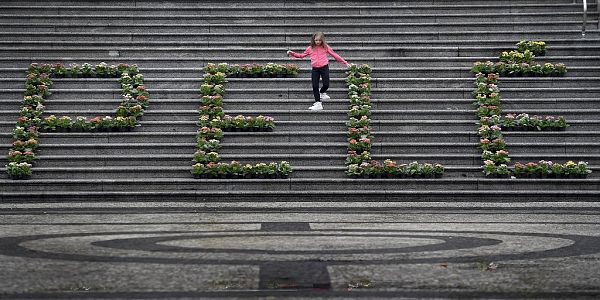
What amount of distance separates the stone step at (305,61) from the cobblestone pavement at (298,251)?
20.3ft

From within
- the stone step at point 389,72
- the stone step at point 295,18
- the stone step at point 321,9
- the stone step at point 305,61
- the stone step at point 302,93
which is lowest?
the stone step at point 302,93

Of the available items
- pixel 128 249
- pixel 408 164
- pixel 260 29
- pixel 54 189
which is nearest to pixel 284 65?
pixel 260 29

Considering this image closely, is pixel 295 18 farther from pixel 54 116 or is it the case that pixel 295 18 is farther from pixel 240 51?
pixel 54 116

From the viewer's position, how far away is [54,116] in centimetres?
2219

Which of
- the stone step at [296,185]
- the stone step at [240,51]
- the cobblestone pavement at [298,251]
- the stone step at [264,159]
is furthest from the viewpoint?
the stone step at [240,51]

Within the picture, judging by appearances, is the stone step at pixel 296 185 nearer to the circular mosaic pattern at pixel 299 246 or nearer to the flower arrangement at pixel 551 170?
the flower arrangement at pixel 551 170

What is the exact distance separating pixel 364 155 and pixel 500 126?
290 cm

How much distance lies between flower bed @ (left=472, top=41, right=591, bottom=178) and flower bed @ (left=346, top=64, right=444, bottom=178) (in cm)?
110

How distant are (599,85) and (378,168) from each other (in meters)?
5.86

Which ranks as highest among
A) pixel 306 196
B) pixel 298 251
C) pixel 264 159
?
pixel 264 159

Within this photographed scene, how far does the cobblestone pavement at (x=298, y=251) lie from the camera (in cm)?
1025

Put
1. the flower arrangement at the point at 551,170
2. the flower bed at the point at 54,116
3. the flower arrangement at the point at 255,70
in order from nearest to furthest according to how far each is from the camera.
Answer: the flower arrangement at the point at 551,170
the flower bed at the point at 54,116
the flower arrangement at the point at 255,70

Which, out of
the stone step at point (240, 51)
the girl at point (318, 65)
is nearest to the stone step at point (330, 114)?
the girl at point (318, 65)

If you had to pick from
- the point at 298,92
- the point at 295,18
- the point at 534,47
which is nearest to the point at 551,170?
the point at 534,47
